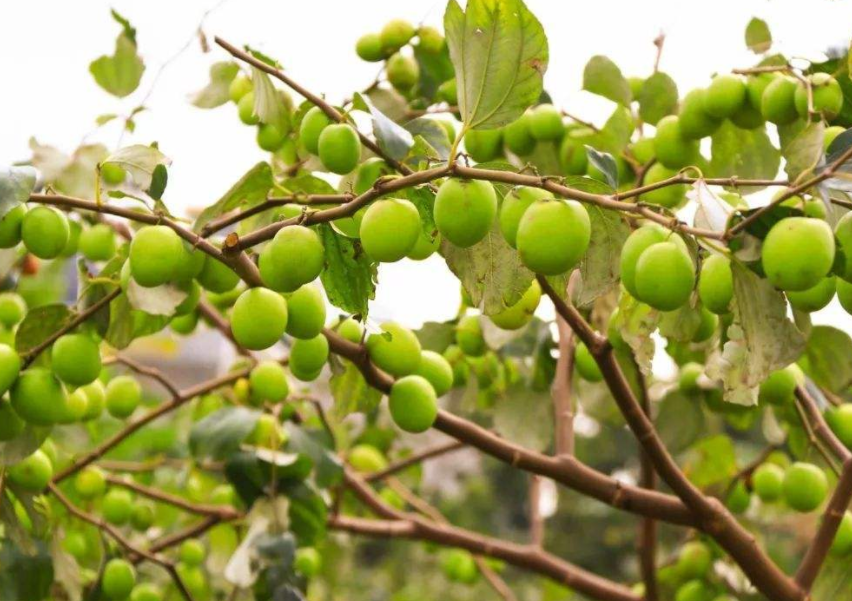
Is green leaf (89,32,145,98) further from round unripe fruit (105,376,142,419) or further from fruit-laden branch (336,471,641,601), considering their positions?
fruit-laden branch (336,471,641,601)

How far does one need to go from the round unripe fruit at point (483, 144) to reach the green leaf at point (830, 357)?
369mm

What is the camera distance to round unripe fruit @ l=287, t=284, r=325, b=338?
0.69 meters

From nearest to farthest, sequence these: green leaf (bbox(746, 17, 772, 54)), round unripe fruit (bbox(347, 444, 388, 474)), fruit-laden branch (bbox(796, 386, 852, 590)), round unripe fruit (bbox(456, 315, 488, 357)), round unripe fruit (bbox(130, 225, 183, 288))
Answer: round unripe fruit (bbox(130, 225, 183, 288)) < fruit-laden branch (bbox(796, 386, 852, 590)) < green leaf (bbox(746, 17, 772, 54)) < round unripe fruit (bbox(456, 315, 488, 357)) < round unripe fruit (bbox(347, 444, 388, 474))

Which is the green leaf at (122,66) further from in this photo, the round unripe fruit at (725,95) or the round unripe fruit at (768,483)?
the round unripe fruit at (768,483)

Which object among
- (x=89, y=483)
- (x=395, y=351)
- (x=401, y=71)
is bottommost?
(x=89, y=483)

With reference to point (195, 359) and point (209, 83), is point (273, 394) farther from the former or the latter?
point (195, 359)

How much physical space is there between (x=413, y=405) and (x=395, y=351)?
0.16 feet

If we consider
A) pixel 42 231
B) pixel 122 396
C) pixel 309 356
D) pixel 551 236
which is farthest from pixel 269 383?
pixel 551 236

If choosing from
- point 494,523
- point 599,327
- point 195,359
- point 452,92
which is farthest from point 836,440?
point 195,359

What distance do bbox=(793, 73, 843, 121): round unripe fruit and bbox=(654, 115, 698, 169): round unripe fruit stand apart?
0.51ft

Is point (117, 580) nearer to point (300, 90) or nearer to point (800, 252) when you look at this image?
point (300, 90)

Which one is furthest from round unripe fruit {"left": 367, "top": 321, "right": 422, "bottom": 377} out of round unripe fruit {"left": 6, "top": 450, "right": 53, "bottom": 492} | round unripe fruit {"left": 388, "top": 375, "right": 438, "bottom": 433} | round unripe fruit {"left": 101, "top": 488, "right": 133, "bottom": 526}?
round unripe fruit {"left": 101, "top": 488, "right": 133, "bottom": 526}

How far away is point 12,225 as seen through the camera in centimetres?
70

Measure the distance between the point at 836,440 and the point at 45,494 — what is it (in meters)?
0.80
